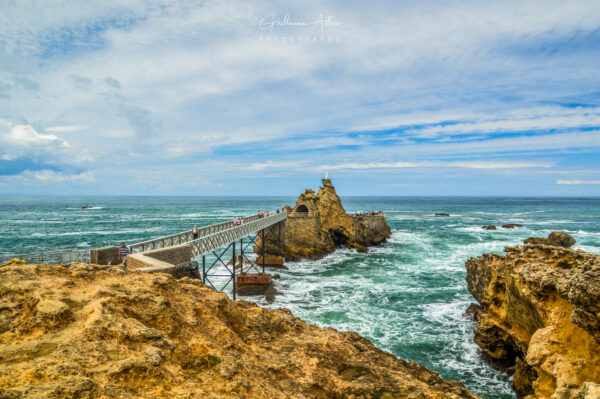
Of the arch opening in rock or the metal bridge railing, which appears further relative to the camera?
the arch opening in rock

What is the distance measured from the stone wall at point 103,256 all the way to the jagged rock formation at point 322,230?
2361cm

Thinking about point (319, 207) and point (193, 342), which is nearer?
point (193, 342)

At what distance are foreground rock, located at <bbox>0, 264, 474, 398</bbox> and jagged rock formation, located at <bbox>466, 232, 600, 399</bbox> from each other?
101 inches

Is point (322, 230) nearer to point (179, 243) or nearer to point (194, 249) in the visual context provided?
point (179, 243)

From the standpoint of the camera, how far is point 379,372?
6508mm

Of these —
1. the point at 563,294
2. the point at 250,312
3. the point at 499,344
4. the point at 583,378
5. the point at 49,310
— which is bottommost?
the point at 499,344

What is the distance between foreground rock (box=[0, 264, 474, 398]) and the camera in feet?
12.2

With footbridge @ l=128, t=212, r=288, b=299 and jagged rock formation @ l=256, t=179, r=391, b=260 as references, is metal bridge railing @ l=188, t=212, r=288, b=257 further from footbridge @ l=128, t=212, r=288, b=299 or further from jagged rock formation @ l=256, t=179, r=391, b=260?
jagged rock formation @ l=256, t=179, r=391, b=260

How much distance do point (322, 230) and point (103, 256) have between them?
28135 mm

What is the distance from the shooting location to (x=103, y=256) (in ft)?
46.5

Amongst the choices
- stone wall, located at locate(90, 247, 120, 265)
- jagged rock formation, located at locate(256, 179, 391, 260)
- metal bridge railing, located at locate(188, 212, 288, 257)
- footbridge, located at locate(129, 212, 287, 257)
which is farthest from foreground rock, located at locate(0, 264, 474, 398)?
jagged rock formation, located at locate(256, 179, 391, 260)

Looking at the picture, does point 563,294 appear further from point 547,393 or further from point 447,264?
point 447,264

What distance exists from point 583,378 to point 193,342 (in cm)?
782

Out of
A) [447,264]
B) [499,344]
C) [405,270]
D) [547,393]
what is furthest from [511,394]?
[447,264]
